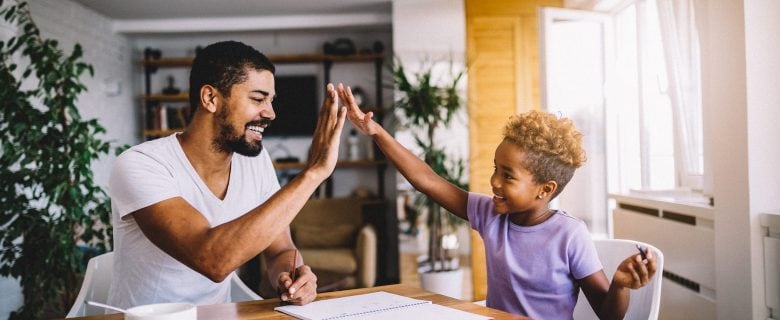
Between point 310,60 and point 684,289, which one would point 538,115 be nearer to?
point 684,289

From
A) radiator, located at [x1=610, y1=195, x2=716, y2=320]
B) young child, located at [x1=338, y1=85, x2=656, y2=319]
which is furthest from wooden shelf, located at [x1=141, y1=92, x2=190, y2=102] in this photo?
young child, located at [x1=338, y1=85, x2=656, y2=319]

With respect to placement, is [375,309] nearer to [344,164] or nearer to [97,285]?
[97,285]

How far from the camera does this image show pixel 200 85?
1.77 m

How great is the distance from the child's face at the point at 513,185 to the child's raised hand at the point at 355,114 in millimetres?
380

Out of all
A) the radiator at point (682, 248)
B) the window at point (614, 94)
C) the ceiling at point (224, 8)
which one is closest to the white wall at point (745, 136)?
the radiator at point (682, 248)

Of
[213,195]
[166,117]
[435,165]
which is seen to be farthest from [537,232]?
[166,117]

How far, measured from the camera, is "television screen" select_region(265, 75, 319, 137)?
620 cm

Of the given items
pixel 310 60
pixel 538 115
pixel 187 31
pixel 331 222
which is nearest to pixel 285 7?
pixel 310 60

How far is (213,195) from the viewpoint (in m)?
1.69

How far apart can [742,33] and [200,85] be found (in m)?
2.03

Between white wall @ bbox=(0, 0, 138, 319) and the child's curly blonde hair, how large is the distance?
4.00 meters

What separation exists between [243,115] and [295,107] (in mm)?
4502

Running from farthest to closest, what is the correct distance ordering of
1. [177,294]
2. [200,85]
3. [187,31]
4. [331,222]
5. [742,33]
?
1. [187,31]
2. [331,222]
3. [742,33]
4. [200,85]
5. [177,294]

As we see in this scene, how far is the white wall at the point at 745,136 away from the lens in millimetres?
2416
